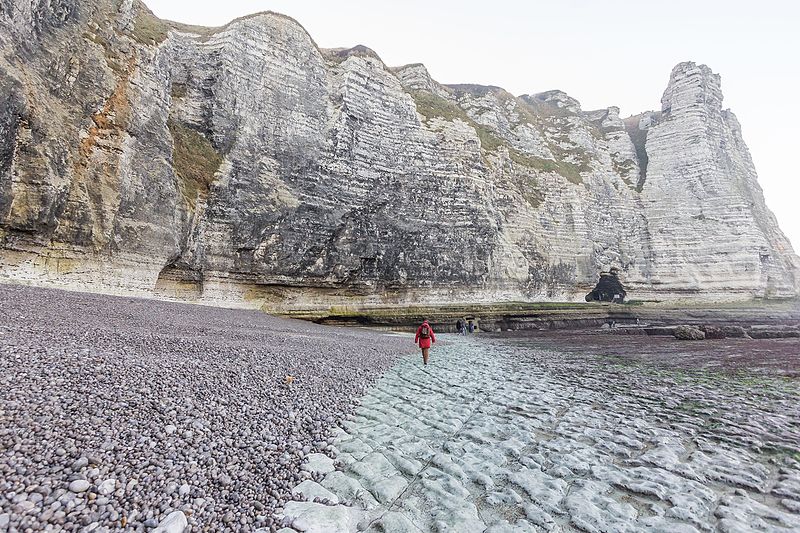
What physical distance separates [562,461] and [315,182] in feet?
90.2

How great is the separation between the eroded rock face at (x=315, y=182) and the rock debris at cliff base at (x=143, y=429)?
13915 millimetres

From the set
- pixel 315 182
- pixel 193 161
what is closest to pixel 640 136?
pixel 315 182

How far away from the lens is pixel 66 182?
57.0ft

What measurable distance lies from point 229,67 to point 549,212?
3490 cm

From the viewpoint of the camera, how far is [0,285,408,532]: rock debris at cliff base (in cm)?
269

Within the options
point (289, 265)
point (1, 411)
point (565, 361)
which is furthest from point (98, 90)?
point (565, 361)

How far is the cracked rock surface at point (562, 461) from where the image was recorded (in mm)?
3391

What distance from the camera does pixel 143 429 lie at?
151 inches

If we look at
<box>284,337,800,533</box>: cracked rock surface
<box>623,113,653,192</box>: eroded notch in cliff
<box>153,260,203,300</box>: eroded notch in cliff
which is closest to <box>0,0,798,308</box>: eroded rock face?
<box>153,260,203,300</box>: eroded notch in cliff

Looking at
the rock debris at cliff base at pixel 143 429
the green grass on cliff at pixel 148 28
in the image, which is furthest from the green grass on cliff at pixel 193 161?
the rock debris at cliff base at pixel 143 429

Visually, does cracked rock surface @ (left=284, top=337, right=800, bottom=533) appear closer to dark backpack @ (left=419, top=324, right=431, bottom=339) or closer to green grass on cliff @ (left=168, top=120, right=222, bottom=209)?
dark backpack @ (left=419, top=324, right=431, bottom=339)

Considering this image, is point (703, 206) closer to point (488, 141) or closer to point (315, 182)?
point (488, 141)

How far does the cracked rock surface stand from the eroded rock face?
1926 cm

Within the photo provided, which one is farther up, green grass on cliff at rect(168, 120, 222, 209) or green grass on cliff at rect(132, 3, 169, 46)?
green grass on cliff at rect(132, 3, 169, 46)
